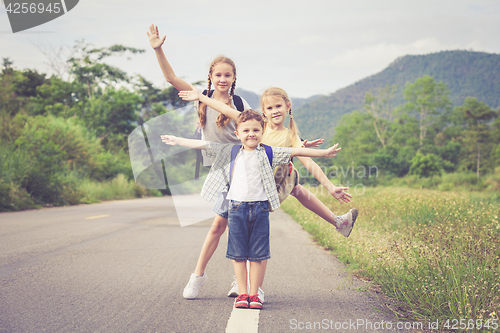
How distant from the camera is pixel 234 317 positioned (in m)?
3.00

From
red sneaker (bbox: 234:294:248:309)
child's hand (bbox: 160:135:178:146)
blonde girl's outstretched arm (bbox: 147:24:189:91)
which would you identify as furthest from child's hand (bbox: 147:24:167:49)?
red sneaker (bbox: 234:294:248:309)

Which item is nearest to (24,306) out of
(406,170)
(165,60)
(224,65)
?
(165,60)

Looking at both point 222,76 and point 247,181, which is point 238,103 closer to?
point 222,76

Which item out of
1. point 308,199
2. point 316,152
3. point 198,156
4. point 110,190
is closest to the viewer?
point 316,152

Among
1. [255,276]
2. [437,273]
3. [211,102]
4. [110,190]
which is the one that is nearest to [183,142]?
[211,102]

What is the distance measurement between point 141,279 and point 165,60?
222cm

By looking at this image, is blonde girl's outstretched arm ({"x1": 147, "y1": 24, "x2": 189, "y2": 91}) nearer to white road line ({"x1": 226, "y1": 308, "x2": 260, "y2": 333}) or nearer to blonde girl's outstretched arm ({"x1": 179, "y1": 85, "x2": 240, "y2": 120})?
blonde girl's outstretched arm ({"x1": 179, "y1": 85, "x2": 240, "y2": 120})

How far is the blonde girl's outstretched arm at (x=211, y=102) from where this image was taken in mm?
3287

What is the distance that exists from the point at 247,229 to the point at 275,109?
105 cm

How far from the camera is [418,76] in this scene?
6781 inches

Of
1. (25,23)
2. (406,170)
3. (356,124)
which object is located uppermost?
(25,23)

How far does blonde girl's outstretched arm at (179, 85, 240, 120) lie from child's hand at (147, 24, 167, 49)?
448 millimetres

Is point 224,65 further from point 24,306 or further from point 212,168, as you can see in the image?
point 24,306

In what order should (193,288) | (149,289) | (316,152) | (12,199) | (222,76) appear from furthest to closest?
(12,199), (149,289), (193,288), (222,76), (316,152)
